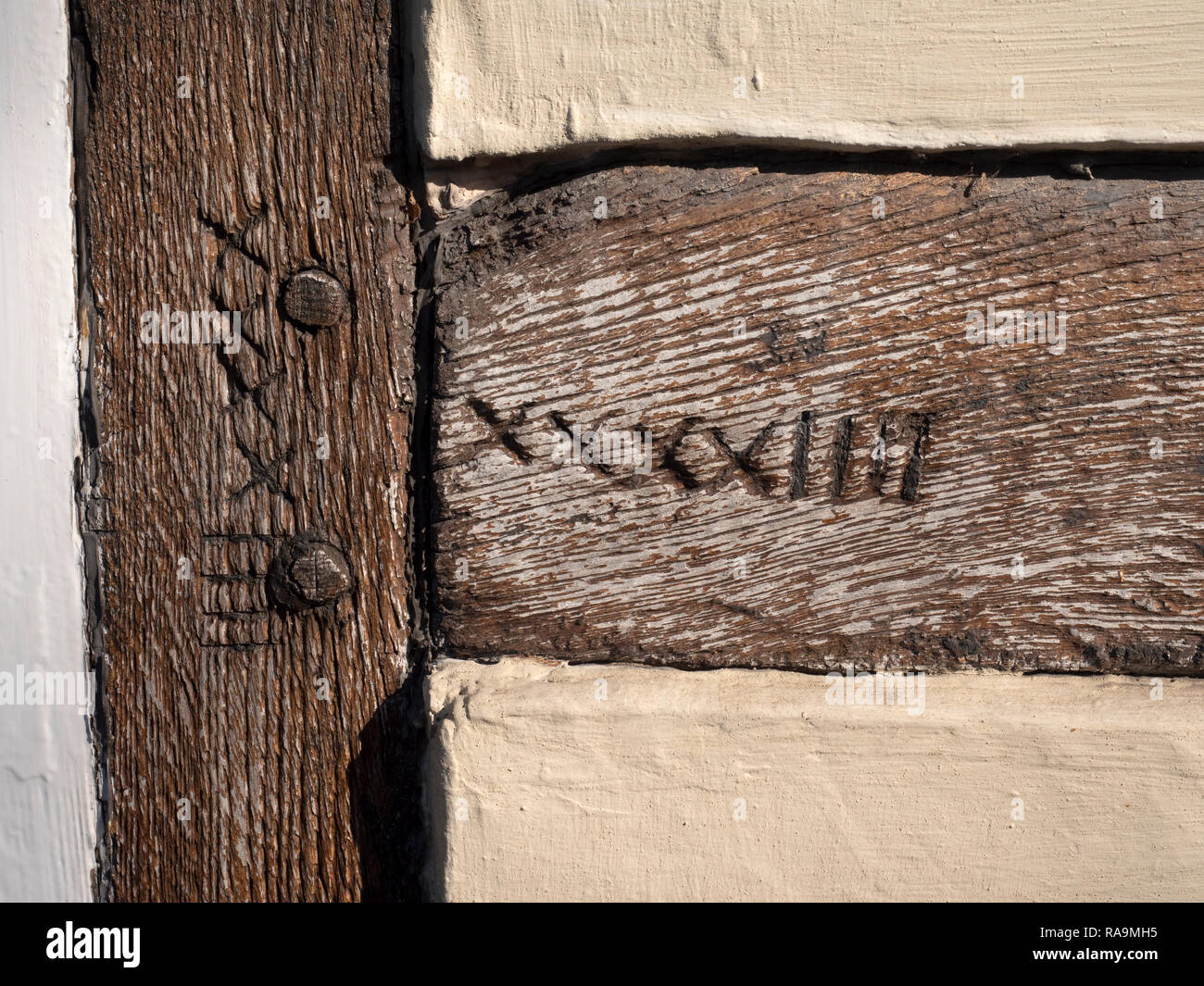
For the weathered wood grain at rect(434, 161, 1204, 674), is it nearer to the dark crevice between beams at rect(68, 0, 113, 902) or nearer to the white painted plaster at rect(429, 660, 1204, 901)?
→ the white painted plaster at rect(429, 660, 1204, 901)

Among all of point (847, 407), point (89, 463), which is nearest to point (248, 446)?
point (89, 463)

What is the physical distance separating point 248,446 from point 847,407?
2.89 feet

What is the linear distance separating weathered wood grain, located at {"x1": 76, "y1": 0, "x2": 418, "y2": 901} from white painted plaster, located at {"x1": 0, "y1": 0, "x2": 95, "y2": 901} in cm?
4

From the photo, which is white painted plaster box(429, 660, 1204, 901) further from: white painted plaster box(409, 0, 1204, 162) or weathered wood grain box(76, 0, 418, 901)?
white painted plaster box(409, 0, 1204, 162)

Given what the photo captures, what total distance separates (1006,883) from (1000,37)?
1191 mm

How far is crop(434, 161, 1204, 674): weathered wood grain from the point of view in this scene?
1028 millimetres

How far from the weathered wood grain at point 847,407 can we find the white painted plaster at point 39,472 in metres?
0.55

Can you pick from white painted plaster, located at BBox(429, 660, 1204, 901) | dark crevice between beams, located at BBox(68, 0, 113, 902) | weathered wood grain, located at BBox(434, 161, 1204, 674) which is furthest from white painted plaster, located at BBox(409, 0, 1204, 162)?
white painted plaster, located at BBox(429, 660, 1204, 901)

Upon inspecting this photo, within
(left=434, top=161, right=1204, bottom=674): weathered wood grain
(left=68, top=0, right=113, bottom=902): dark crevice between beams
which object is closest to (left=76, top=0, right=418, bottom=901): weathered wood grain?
(left=68, top=0, right=113, bottom=902): dark crevice between beams

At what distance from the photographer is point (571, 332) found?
3.43 ft

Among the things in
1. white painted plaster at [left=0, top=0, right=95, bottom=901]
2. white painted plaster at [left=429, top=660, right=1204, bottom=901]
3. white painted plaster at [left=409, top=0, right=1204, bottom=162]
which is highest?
white painted plaster at [left=409, top=0, right=1204, bottom=162]

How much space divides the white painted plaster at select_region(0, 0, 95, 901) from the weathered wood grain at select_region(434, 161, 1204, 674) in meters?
0.55

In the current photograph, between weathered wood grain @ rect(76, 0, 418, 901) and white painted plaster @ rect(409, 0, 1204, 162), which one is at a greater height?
white painted plaster @ rect(409, 0, 1204, 162)

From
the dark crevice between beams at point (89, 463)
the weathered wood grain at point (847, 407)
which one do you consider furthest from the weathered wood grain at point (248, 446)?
the weathered wood grain at point (847, 407)
